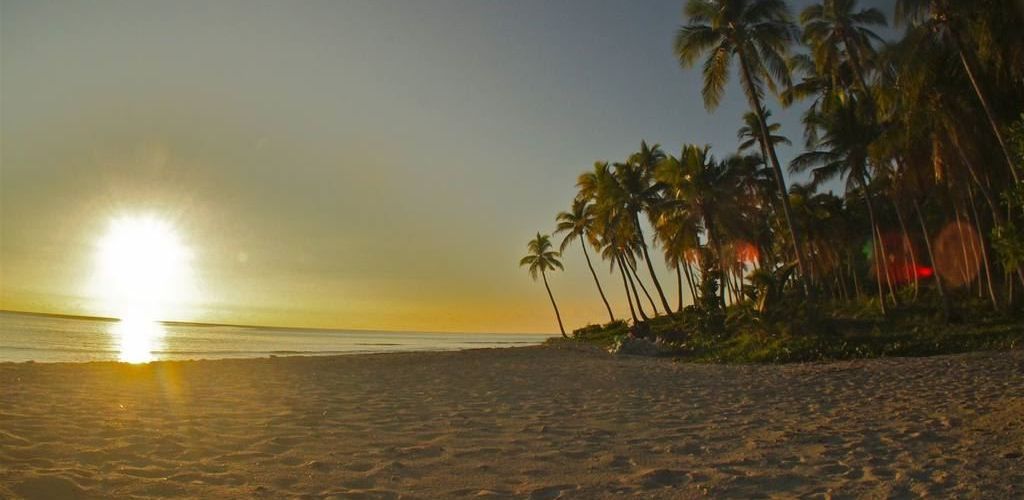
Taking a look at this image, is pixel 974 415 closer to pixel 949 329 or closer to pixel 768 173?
pixel 949 329

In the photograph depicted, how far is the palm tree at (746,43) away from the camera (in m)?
21.4

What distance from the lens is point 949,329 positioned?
1903 centimetres

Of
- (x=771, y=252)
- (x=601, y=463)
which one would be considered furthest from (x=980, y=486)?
(x=771, y=252)

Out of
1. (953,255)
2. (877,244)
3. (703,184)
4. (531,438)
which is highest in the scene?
(703,184)

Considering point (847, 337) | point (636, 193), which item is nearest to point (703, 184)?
point (636, 193)

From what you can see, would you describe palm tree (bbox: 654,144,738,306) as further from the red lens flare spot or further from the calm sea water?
the calm sea water

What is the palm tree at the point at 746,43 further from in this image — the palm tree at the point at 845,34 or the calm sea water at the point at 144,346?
the calm sea water at the point at 144,346

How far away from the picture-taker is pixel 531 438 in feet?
20.7

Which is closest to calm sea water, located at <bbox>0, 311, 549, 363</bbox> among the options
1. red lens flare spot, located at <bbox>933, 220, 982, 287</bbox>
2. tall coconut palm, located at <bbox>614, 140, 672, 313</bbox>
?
tall coconut palm, located at <bbox>614, 140, 672, 313</bbox>

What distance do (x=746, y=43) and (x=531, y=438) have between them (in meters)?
19.6

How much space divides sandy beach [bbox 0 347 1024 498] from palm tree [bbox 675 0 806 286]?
12.9m

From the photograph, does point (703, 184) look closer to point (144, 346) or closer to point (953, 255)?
point (953, 255)

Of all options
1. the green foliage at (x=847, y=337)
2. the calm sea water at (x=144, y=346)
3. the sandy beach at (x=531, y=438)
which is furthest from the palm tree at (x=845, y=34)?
the calm sea water at (x=144, y=346)

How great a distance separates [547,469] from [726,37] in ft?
67.5
